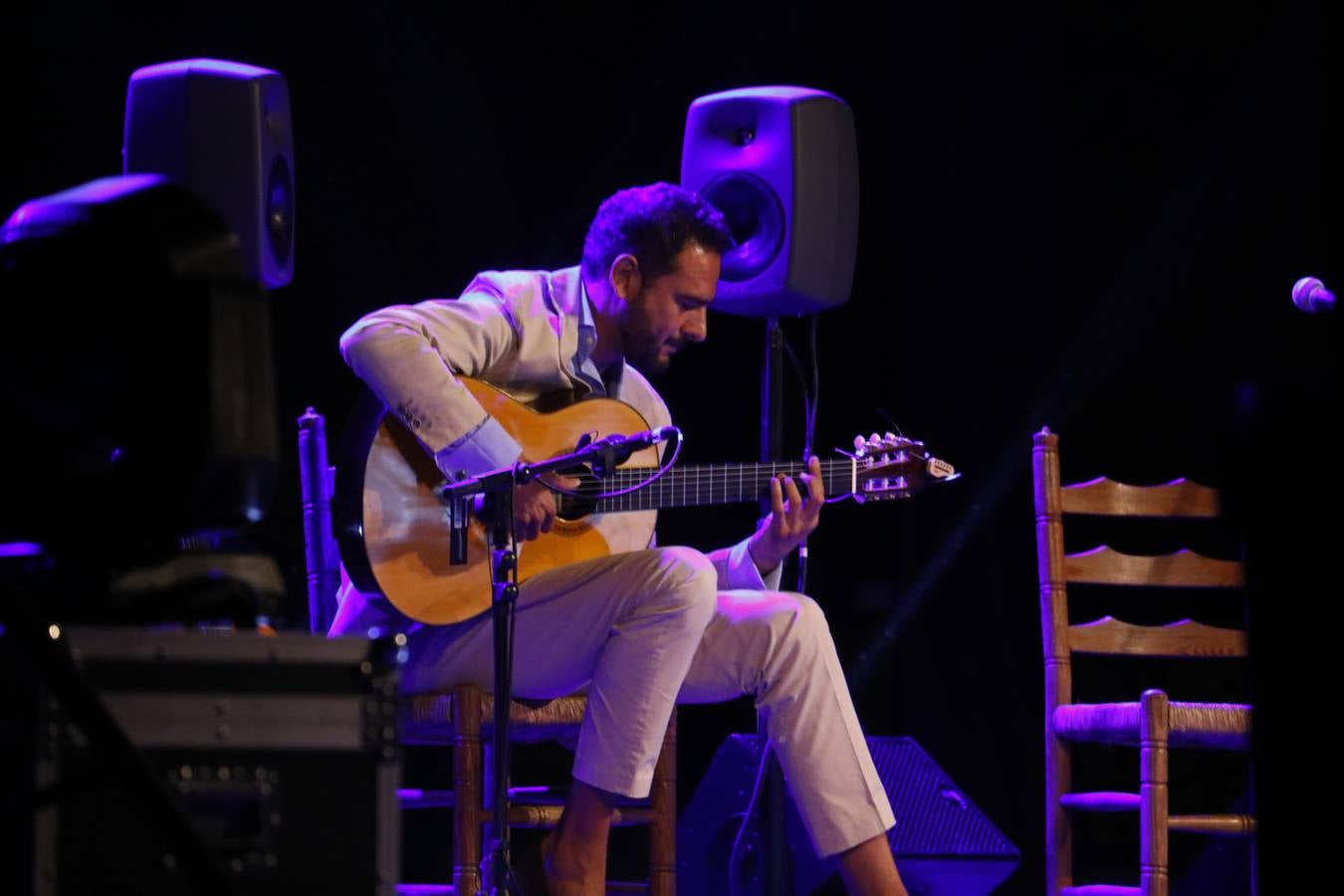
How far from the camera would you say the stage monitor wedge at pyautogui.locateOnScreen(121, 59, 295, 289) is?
8.36 ft

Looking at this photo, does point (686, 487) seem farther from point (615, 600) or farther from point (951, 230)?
point (951, 230)

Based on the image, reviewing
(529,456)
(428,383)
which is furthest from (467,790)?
(428,383)

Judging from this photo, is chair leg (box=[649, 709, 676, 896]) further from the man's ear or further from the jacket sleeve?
the man's ear

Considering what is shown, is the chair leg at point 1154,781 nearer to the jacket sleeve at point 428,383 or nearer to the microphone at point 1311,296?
the microphone at point 1311,296

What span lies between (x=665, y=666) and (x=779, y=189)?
3.85 feet

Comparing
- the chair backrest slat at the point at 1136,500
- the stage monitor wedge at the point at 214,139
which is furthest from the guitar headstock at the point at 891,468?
the stage monitor wedge at the point at 214,139

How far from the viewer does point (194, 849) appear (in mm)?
1309

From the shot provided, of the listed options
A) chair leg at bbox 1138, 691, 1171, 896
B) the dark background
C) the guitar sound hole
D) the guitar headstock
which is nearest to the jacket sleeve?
the guitar sound hole

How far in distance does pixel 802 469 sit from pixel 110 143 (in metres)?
1.62

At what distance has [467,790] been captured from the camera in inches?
106

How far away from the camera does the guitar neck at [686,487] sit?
112 inches

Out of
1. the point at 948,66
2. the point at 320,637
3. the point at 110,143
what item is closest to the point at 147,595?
the point at 320,637

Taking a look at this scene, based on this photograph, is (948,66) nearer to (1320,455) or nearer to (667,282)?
(667,282)

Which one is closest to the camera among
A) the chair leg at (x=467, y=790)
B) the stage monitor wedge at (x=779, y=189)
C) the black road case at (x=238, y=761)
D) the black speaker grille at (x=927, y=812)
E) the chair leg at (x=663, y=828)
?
the black road case at (x=238, y=761)
